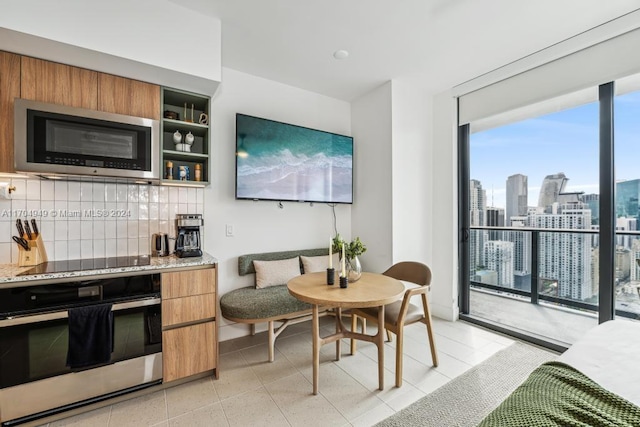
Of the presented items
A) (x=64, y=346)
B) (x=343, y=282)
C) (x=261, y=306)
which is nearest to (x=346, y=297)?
(x=343, y=282)

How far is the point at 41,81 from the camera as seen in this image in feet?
6.06

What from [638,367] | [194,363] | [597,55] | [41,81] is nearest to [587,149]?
[597,55]

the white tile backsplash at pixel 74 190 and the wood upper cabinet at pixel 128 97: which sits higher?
the wood upper cabinet at pixel 128 97

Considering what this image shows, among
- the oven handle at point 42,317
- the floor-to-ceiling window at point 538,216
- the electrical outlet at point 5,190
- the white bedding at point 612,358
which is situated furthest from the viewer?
the floor-to-ceiling window at point 538,216

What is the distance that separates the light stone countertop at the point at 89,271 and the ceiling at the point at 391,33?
1.89 meters

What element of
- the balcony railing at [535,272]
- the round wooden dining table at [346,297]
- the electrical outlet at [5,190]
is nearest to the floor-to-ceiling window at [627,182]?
the balcony railing at [535,272]

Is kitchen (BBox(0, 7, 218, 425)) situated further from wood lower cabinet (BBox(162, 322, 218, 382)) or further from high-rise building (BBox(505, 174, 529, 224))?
high-rise building (BBox(505, 174, 529, 224))

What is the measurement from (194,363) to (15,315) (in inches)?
42.8

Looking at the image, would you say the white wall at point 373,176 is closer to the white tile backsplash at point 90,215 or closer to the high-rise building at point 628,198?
the high-rise building at point 628,198

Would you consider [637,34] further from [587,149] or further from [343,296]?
[343,296]

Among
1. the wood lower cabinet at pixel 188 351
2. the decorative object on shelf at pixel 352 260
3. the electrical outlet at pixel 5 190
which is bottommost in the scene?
the wood lower cabinet at pixel 188 351

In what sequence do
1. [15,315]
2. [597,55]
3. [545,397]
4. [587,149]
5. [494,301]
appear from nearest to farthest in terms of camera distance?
[545,397] → [15,315] → [597,55] → [587,149] → [494,301]

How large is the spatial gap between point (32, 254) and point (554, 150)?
15.5ft

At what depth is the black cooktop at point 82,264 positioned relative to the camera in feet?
5.76
